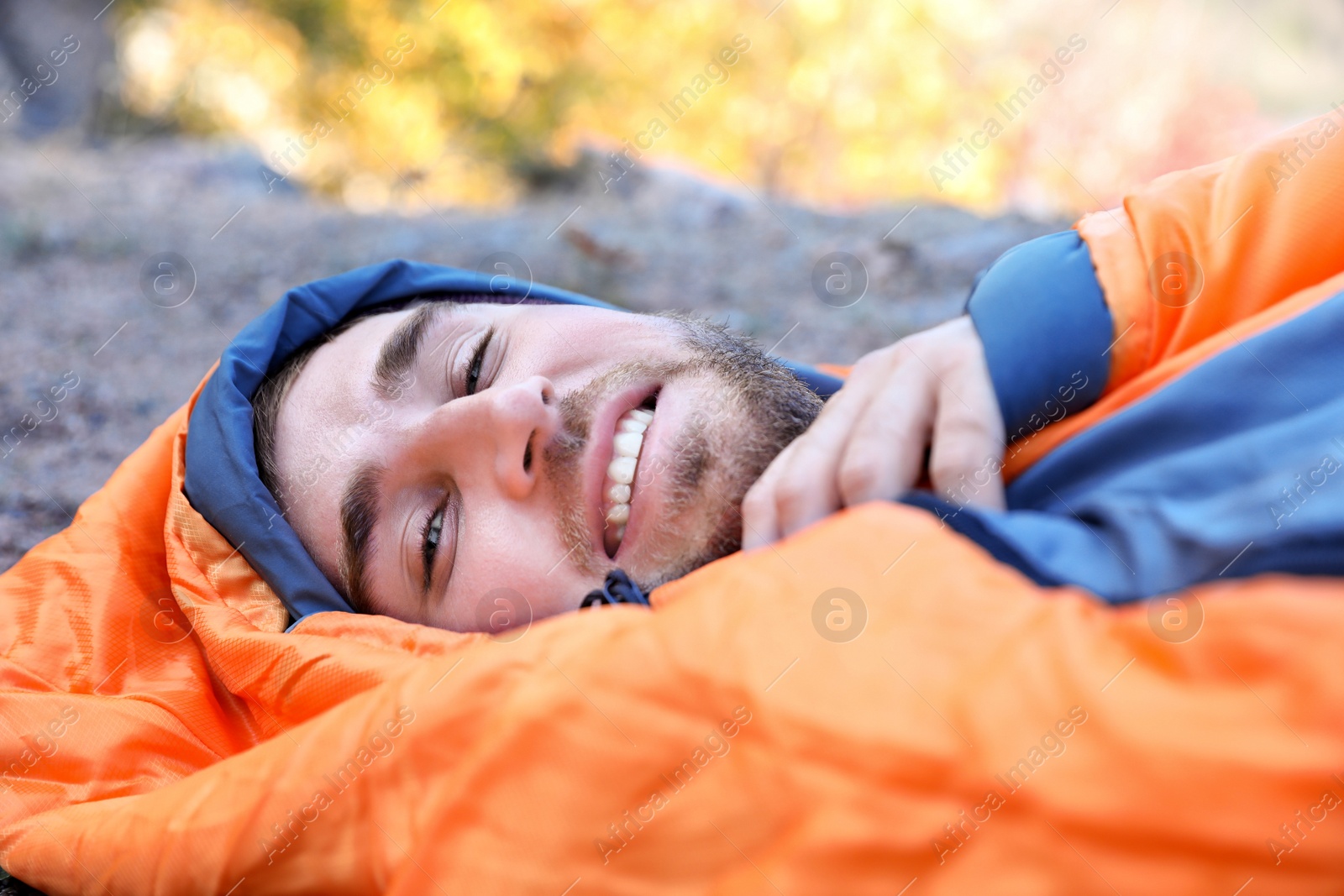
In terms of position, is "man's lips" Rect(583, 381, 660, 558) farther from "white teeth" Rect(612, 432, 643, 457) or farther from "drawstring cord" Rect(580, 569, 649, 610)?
"drawstring cord" Rect(580, 569, 649, 610)

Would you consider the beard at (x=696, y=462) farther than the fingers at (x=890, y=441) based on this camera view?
Yes

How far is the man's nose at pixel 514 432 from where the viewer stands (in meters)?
1.60

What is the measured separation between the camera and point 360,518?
68.3 inches

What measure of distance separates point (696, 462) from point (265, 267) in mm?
3907

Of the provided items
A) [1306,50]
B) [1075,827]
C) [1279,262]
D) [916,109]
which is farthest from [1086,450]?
[1306,50]

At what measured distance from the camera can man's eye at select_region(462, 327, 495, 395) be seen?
72.1 inches

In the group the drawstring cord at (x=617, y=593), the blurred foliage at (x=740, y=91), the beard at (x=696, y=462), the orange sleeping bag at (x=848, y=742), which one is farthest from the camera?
the blurred foliage at (x=740, y=91)

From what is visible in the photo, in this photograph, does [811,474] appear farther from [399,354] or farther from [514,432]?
[399,354]

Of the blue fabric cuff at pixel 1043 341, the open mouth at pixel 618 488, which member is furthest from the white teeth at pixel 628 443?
the blue fabric cuff at pixel 1043 341

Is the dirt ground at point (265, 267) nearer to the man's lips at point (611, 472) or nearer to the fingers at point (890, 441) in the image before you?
the man's lips at point (611, 472)

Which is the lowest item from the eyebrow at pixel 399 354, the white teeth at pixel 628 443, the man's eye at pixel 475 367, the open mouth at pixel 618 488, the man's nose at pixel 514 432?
the open mouth at pixel 618 488

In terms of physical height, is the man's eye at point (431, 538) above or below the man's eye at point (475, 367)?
below

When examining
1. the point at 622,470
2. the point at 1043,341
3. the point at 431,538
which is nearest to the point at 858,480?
the point at 1043,341

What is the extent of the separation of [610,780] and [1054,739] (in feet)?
1.53
